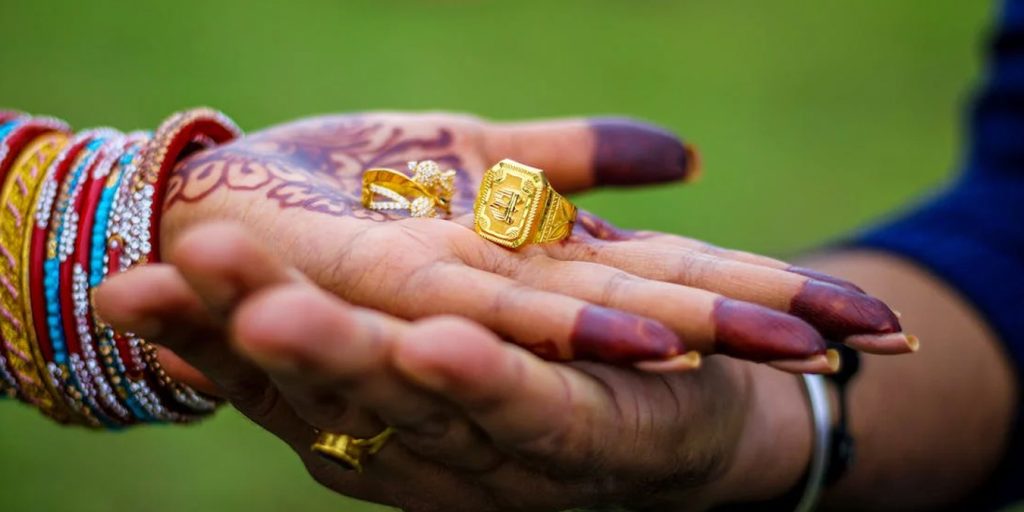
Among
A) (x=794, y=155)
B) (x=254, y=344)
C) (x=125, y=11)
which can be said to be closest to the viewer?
(x=254, y=344)

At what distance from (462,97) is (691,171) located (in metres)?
3.36

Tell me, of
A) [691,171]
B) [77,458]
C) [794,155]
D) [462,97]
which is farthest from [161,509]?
[794,155]

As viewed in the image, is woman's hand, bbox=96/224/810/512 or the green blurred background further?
the green blurred background

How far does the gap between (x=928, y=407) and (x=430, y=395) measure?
1512 millimetres

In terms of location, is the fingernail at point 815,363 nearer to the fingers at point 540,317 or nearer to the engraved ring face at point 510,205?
the fingers at point 540,317

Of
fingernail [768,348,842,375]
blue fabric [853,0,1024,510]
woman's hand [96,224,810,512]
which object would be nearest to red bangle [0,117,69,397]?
woman's hand [96,224,810,512]

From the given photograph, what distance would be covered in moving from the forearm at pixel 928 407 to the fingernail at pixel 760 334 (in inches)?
39.2

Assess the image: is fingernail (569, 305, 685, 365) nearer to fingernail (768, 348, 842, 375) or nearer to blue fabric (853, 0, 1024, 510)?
fingernail (768, 348, 842, 375)

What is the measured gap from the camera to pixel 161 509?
3158 millimetres

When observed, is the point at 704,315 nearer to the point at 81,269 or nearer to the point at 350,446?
the point at 350,446

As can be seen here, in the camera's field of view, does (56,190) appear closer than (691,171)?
Yes

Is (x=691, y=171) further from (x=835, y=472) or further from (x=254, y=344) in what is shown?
(x=254, y=344)

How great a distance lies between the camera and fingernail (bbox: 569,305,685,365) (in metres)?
1.22

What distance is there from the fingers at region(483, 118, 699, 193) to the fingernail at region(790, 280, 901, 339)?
0.71m
